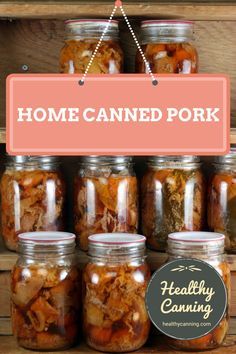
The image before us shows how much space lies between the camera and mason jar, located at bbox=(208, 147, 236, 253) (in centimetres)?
152

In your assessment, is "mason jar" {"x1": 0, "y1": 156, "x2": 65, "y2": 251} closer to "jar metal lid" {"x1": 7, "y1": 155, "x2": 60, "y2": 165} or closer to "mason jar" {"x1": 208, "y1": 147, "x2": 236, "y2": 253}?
"jar metal lid" {"x1": 7, "y1": 155, "x2": 60, "y2": 165}

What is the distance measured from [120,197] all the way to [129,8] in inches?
14.7

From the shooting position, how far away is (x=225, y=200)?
4.99ft

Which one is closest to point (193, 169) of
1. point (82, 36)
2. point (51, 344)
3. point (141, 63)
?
point (141, 63)

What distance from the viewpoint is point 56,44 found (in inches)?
64.9

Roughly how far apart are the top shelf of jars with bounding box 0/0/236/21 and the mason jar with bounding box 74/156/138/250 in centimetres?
29

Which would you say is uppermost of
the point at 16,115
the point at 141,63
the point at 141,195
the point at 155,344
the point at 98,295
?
the point at 141,63

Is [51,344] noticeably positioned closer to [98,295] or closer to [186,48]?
[98,295]

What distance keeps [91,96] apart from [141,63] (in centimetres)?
38

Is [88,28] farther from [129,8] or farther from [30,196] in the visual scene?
[30,196]

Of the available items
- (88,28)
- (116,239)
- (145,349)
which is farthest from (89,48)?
(145,349)

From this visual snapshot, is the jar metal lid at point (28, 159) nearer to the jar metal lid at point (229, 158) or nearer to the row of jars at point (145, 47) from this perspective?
the row of jars at point (145, 47)

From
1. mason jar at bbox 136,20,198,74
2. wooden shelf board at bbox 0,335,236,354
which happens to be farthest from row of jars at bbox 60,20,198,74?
wooden shelf board at bbox 0,335,236,354

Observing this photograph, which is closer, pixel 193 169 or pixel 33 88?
pixel 33 88
